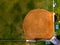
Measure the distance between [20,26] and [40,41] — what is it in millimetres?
→ 163

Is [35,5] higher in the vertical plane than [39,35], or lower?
higher

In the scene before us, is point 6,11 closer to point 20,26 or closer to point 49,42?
point 20,26

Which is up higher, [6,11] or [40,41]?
[6,11]

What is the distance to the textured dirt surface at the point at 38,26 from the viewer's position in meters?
1.03

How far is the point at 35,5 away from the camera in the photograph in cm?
105

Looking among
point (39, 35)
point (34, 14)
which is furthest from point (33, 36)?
point (34, 14)

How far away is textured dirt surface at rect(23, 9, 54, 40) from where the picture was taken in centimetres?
103

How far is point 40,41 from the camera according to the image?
103 centimetres

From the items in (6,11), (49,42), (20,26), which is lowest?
(49,42)

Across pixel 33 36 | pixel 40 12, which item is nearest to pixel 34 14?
pixel 40 12

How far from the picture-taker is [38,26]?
1.03 meters

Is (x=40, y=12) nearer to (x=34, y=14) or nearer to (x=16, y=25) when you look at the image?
(x=34, y=14)

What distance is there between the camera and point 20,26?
3.41 ft

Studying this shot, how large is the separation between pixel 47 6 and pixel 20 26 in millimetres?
221
